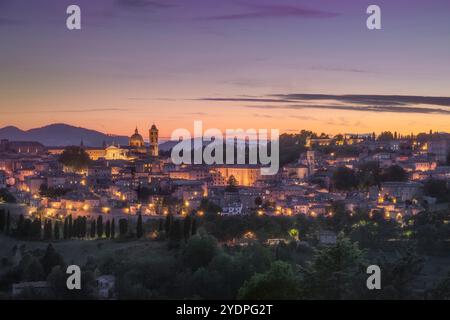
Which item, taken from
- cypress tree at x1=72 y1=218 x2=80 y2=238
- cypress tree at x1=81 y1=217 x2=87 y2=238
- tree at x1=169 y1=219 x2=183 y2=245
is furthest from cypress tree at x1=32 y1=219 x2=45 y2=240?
tree at x1=169 y1=219 x2=183 y2=245

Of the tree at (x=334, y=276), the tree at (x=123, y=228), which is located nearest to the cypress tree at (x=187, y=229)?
the tree at (x=123, y=228)

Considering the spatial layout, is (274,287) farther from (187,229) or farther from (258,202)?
(258,202)

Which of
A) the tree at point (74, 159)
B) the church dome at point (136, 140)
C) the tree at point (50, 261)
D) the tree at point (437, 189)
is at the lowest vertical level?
the tree at point (50, 261)

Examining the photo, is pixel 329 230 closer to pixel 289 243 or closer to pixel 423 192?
pixel 289 243

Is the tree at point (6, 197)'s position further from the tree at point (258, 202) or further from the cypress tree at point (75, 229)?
the tree at point (258, 202)

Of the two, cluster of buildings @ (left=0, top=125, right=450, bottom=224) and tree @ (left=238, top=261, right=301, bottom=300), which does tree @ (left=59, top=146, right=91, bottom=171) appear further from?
tree @ (left=238, top=261, right=301, bottom=300)

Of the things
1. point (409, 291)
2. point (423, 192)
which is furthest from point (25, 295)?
point (423, 192)

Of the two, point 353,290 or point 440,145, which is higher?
point 440,145
